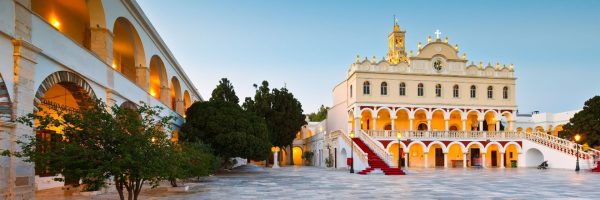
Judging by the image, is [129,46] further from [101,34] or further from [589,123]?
[589,123]

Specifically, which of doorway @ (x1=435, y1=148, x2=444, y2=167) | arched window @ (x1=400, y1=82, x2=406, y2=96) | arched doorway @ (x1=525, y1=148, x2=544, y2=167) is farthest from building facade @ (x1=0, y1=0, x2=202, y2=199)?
arched doorway @ (x1=525, y1=148, x2=544, y2=167)

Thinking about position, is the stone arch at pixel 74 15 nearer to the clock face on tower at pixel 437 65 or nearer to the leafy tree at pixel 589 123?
the clock face on tower at pixel 437 65

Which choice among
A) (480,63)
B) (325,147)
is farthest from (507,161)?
(325,147)

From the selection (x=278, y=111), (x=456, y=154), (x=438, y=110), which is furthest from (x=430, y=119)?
(x=278, y=111)

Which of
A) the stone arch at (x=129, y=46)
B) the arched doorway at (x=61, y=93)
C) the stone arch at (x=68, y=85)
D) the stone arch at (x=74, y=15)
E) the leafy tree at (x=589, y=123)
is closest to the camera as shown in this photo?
the arched doorway at (x=61, y=93)

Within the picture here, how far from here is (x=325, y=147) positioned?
156ft

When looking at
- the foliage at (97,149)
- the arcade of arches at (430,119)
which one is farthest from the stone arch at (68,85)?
the arcade of arches at (430,119)

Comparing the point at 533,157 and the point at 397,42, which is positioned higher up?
the point at 397,42

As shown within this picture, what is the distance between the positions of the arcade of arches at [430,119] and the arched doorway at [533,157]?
2.67 metres

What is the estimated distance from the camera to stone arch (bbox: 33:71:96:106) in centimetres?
1357

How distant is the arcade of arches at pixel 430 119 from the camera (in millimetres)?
43125

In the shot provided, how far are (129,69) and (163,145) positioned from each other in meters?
→ 19.7

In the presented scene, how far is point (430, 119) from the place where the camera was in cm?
4344

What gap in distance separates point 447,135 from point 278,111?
17.4m
